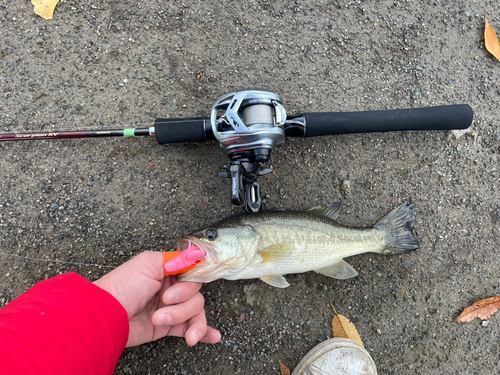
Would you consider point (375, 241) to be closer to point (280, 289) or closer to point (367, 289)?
point (367, 289)

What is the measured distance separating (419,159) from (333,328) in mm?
1852

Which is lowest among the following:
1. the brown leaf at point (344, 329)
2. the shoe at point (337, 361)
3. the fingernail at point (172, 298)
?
the shoe at point (337, 361)

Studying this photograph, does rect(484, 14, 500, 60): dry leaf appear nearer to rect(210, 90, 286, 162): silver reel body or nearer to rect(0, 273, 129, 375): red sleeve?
rect(210, 90, 286, 162): silver reel body

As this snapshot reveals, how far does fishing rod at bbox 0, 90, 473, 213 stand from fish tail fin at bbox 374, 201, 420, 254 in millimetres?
788

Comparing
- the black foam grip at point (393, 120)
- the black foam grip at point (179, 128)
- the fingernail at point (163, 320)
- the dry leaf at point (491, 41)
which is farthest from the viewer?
the dry leaf at point (491, 41)

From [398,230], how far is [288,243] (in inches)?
42.7

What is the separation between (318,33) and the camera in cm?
301

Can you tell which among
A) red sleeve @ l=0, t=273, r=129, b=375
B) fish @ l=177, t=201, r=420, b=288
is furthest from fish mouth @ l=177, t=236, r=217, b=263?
red sleeve @ l=0, t=273, r=129, b=375

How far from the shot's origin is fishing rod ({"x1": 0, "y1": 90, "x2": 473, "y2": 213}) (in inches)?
84.2

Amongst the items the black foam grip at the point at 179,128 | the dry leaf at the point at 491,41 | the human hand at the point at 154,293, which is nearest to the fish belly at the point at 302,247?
the human hand at the point at 154,293

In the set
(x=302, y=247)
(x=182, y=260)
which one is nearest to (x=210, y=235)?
(x=182, y=260)

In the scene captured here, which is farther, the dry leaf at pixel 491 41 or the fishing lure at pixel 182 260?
the dry leaf at pixel 491 41

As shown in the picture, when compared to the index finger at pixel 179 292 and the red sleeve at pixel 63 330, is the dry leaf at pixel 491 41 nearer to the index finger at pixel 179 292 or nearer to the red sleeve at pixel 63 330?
the index finger at pixel 179 292

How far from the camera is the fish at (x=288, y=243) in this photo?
2260 millimetres
